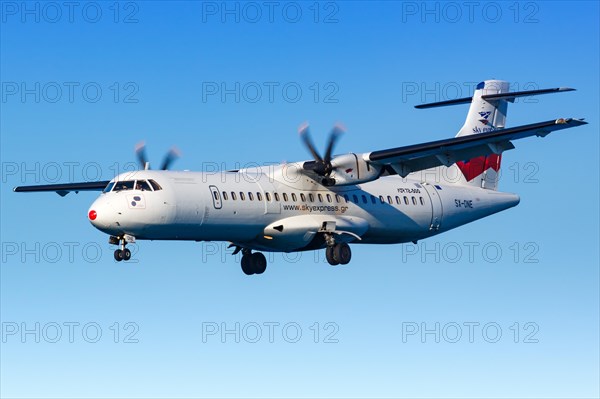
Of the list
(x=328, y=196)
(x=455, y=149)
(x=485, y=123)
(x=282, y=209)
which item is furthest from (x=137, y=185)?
(x=485, y=123)

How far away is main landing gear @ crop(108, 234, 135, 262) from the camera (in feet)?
92.2

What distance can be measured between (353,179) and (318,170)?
3.07 feet

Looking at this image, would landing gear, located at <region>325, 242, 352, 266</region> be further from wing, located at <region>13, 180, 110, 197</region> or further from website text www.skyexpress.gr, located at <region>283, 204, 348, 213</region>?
wing, located at <region>13, 180, 110, 197</region>

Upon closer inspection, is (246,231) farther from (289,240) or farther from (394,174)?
(394,174)

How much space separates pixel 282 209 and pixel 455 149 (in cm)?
459

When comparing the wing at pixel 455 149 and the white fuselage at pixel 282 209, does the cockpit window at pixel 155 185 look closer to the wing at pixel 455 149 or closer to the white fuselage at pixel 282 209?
the white fuselage at pixel 282 209

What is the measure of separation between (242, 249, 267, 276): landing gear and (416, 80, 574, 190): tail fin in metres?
6.59

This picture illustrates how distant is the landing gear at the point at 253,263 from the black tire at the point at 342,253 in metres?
2.31

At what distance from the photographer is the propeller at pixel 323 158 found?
3100 cm

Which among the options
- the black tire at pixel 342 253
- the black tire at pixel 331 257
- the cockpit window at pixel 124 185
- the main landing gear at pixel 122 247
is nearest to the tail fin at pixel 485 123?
the black tire at pixel 342 253

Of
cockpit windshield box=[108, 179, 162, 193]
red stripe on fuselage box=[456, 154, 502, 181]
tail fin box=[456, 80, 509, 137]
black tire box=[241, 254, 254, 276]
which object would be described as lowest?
black tire box=[241, 254, 254, 276]

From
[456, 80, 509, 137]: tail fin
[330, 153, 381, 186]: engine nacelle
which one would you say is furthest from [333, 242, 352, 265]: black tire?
[456, 80, 509, 137]: tail fin

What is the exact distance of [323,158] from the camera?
31391 millimetres

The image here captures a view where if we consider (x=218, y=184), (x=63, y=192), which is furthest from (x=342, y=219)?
(x=63, y=192)
